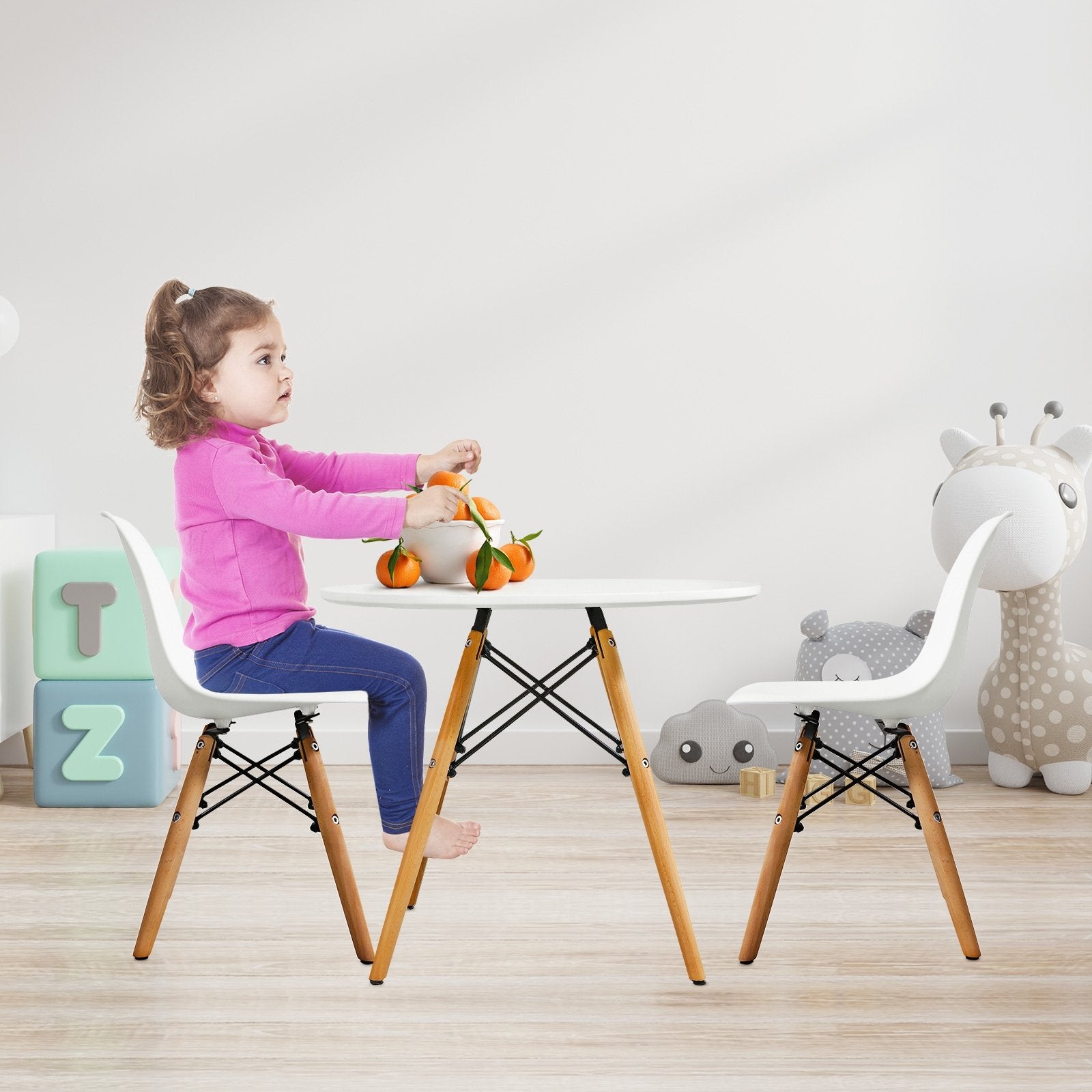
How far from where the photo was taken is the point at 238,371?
5.82 feet

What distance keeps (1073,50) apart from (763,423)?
1291 mm

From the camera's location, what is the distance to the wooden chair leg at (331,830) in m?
1.63

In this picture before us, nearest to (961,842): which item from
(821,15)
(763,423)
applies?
(763,423)

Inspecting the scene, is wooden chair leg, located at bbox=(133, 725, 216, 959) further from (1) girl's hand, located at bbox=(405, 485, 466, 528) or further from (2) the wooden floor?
(1) girl's hand, located at bbox=(405, 485, 466, 528)

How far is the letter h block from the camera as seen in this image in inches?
103

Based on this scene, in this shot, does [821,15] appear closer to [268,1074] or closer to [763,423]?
[763,423]

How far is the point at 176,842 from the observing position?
1645mm

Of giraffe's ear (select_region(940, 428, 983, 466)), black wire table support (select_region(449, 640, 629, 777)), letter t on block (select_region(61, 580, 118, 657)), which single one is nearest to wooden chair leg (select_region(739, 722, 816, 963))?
Answer: black wire table support (select_region(449, 640, 629, 777))

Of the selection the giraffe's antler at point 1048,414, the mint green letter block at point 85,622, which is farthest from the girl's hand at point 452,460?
the giraffe's antler at point 1048,414

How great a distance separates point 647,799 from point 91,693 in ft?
5.08

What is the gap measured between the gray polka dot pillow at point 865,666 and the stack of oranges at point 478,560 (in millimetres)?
1305

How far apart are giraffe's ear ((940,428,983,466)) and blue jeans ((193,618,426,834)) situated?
5.49 ft

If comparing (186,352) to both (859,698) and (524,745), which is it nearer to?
(859,698)

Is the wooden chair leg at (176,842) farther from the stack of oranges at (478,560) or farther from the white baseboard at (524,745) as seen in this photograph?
the white baseboard at (524,745)
